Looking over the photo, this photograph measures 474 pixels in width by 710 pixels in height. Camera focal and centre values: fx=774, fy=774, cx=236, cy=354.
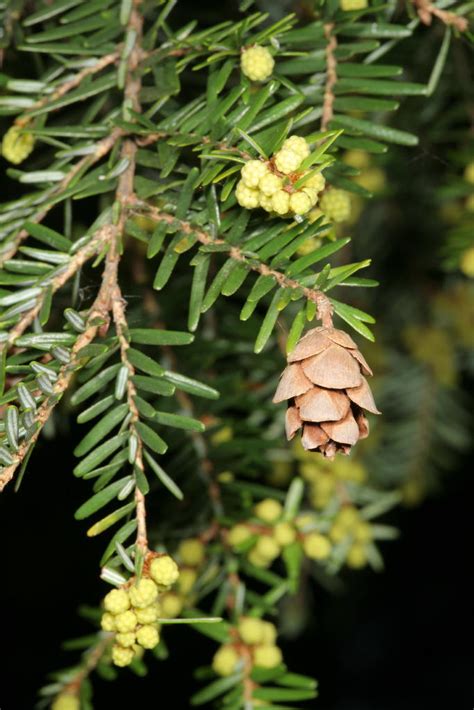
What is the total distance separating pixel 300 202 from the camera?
0.49 metres

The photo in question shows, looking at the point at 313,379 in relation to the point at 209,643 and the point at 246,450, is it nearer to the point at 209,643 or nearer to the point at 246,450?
the point at 246,450

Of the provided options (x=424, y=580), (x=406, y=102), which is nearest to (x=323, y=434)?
(x=406, y=102)

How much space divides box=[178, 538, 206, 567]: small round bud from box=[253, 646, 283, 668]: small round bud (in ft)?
0.36

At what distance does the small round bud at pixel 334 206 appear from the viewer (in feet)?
2.00

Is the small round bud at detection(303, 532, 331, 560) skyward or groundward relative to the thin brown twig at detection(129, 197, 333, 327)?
groundward

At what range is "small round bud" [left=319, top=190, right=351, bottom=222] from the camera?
0.61 m

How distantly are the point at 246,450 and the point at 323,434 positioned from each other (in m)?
0.32

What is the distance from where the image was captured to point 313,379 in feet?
1.52

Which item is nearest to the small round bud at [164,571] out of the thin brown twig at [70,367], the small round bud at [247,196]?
the thin brown twig at [70,367]

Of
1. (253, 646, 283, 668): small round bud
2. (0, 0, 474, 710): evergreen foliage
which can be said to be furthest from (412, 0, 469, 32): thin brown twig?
(253, 646, 283, 668): small round bud

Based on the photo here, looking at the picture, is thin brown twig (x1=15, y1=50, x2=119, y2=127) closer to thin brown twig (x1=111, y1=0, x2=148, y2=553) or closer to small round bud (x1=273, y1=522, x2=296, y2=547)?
thin brown twig (x1=111, y1=0, x2=148, y2=553)

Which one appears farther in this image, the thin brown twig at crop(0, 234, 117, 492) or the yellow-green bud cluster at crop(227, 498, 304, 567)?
the yellow-green bud cluster at crop(227, 498, 304, 567)

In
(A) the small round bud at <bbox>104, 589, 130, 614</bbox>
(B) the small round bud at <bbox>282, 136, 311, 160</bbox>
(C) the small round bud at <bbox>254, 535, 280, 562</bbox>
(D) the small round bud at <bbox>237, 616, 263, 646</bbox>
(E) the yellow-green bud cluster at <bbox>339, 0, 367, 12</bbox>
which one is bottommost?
(D) the small round bud at <bbox>237, 616, 263, 646</bbox>

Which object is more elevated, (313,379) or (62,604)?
(313,379)
